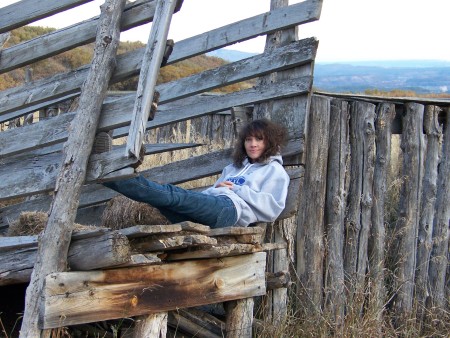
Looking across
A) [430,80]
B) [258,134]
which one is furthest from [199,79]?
[430,80]

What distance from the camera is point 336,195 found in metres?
5.40

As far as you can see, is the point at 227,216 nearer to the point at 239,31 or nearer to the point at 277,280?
the point at 277,280

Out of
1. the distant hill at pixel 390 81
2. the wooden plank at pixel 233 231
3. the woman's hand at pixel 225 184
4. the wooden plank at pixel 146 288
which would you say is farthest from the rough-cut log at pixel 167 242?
the distant hill at pixel 390 81

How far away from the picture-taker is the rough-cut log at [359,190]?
5477 millimetres

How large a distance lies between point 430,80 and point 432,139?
47515mm

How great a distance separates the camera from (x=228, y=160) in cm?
562

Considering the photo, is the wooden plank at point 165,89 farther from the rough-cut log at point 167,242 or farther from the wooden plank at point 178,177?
the rough-cut log at point 167,242

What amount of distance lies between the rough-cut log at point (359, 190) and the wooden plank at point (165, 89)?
62 centimetres

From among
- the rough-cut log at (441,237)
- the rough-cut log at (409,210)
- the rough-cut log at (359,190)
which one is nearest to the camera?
the rough-cut log at (359,190)

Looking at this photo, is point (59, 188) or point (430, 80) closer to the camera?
point (59, 188)

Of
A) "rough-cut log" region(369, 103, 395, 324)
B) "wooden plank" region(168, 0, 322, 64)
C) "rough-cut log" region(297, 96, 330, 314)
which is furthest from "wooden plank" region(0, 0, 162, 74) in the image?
"rough-cut log" region(369, 103, 395, 324)

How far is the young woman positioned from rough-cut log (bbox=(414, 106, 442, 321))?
128 cm

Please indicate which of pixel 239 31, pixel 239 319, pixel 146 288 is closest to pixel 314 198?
pixel 239 319

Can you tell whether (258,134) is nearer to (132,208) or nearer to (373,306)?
(132,208)
